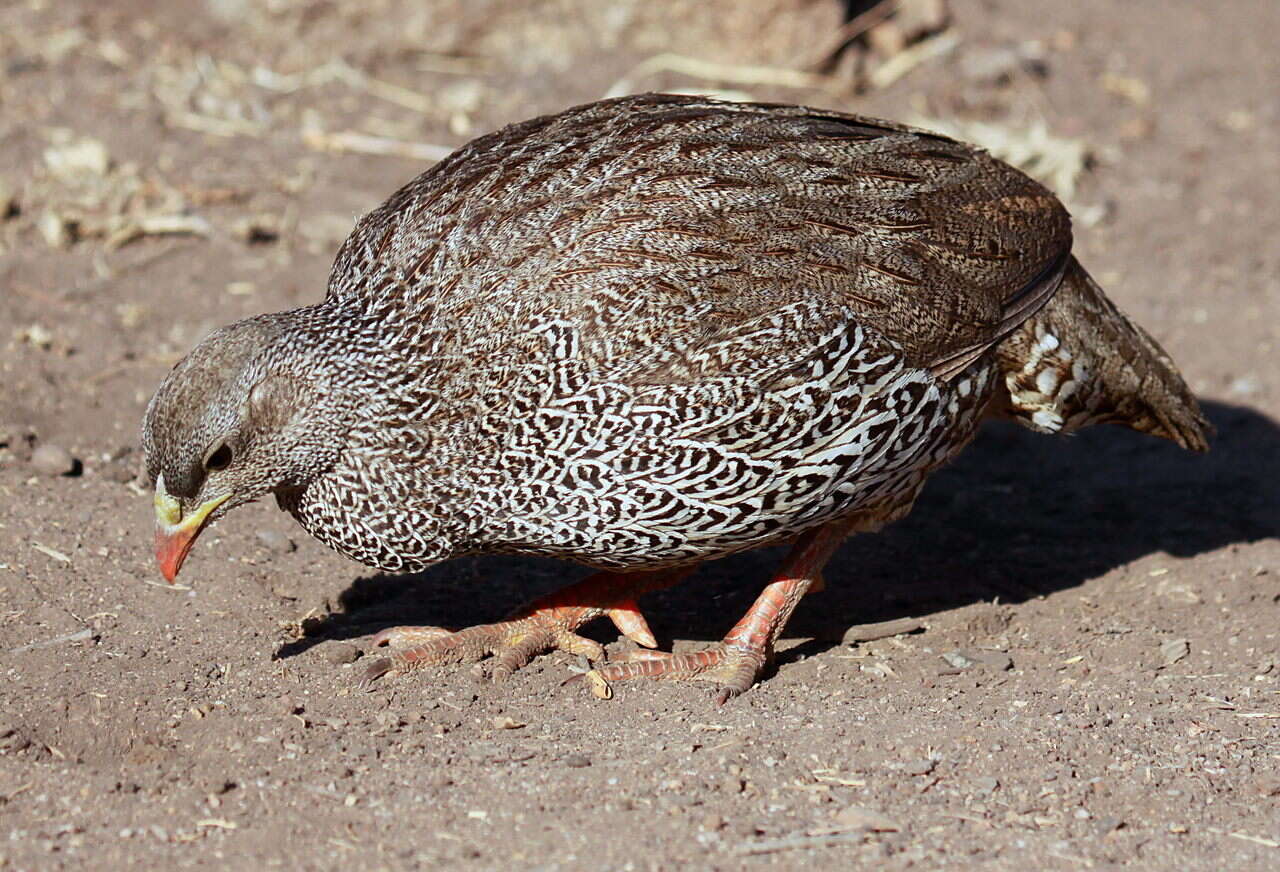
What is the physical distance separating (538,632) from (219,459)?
1380mm

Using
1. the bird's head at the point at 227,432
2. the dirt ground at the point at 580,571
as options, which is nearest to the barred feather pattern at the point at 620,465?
the bird's head at the point at 227,432

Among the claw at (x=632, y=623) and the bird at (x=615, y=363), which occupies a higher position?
the bird at (x=615, y=363)

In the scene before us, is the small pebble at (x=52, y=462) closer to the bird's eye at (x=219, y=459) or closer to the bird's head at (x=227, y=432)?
the bird's head at (x=227, y=432)

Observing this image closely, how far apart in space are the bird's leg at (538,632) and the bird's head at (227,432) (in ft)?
2.61

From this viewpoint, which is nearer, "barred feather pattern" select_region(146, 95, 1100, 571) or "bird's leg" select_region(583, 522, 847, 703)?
"barred feather pattern" select_region(146, 95, 1100, 571)

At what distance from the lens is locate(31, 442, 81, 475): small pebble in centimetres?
631

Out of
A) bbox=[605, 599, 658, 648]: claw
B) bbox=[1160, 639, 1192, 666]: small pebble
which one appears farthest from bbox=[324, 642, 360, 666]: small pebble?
bbox=[1160, 639, 1192, 666]: small pebble

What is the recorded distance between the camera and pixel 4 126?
30.3 ft

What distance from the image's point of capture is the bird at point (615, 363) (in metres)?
4.88

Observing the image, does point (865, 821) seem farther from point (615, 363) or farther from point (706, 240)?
point (706, 240)

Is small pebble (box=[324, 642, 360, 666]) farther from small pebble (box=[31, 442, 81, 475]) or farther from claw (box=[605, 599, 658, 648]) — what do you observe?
small pebble (box=[31, 442, 81, 475])

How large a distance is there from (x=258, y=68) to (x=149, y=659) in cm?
590

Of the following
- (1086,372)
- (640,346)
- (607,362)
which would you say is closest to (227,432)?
(607,362)

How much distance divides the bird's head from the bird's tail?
2500 mm
